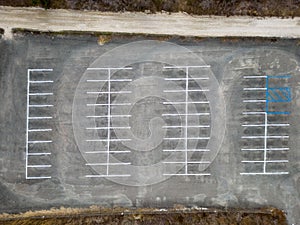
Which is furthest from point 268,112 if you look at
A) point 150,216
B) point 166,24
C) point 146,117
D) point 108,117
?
point 108,117

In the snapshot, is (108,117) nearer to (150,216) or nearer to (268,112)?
(150,216)

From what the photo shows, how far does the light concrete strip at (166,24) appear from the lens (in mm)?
14144

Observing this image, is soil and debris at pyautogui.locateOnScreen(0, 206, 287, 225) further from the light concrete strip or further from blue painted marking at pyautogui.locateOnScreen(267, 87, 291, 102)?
the light concrete strip

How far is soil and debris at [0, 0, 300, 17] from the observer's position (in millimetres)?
14047

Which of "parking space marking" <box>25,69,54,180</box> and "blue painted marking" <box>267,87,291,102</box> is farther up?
"blue painted marking" <box>267,87,291,102</box>

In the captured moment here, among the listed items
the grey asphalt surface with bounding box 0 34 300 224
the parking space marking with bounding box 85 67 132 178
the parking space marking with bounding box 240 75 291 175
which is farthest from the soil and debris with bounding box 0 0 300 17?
the parking space marking with bounding box 240 75 291 175

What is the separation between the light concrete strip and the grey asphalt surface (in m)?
0.41

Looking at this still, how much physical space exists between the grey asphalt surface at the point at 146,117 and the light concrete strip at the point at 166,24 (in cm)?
41

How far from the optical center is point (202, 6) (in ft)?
46.2

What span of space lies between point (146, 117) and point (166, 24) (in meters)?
4.11

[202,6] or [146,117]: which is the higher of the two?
[202,6]

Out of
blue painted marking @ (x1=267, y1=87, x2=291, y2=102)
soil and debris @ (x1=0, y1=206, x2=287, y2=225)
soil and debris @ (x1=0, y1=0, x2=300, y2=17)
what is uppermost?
soil and debris @ (x1=0, y1=0, x2=300, y2=17)

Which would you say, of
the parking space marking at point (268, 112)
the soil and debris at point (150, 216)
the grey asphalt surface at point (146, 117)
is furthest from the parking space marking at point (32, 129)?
the parking space marking at point (268, 112)

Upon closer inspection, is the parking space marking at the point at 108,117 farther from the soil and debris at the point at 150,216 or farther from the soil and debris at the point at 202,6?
the soil and debris at the point at 202,6
